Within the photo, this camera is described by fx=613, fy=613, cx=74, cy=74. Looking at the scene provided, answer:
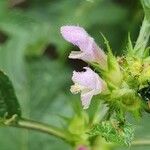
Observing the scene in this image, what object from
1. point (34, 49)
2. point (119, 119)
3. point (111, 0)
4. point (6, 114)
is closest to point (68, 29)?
point (119, 119)

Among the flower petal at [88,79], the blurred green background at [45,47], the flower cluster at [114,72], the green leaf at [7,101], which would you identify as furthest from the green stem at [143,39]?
the blurred green background at [45,47]

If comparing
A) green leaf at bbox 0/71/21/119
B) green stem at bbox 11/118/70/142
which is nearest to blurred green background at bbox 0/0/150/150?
green stem at bbox 11/118/70/142

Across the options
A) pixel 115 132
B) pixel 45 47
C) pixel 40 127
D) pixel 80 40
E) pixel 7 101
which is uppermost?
pixel 80 40

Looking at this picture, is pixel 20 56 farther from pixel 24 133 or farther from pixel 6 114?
pixel 6 114

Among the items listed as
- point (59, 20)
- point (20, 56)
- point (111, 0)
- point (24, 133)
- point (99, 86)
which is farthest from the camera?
point (111, 0)

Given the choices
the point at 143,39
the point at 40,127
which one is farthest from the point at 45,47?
the point at 143,39

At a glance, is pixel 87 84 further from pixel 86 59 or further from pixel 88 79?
pixel 86 59
